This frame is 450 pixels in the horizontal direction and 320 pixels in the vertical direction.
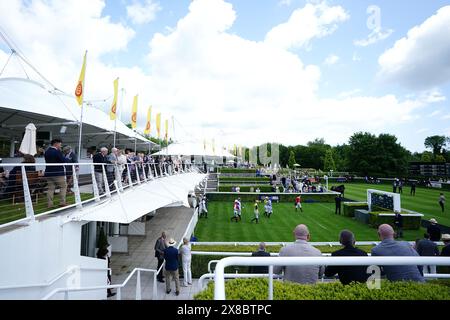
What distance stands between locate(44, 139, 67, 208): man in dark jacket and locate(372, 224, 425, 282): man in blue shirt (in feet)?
23.4

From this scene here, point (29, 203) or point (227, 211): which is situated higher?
point (29, 203)

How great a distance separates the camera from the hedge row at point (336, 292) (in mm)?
3115

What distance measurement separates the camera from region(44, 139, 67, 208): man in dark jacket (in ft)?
23.6

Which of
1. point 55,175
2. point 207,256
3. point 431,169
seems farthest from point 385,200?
point 431,169

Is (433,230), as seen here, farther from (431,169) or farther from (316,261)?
(431,169)

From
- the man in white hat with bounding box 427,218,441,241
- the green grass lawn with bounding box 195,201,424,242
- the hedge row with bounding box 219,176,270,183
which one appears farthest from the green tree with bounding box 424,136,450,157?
the man in white hat with bounding box 427,218,441,241

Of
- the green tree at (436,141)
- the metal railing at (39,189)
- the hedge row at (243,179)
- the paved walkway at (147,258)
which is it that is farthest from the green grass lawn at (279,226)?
the green tree at (436,141)

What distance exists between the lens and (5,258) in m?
5.17

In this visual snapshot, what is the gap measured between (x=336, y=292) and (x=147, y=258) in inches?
478

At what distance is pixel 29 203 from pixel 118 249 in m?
9.68

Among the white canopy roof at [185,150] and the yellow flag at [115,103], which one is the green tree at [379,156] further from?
the yellow flag at [115,103]

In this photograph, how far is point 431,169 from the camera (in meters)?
62.8
